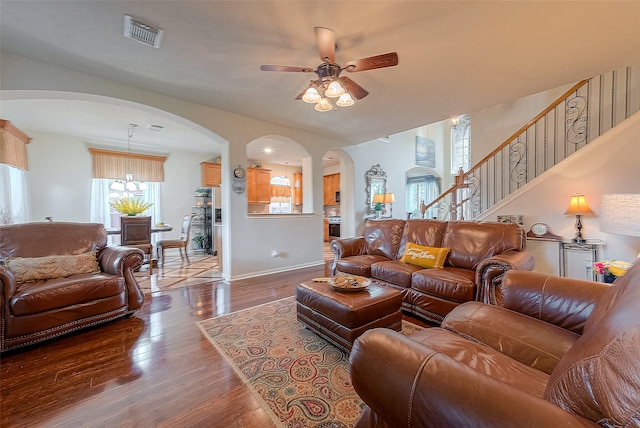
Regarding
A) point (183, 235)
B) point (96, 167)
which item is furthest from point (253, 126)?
point (96, 167)

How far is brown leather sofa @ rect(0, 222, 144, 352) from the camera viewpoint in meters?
1.96

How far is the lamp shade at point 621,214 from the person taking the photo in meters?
1.81

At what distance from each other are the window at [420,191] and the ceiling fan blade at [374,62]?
294 inches

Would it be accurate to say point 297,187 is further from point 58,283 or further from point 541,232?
point 58,283

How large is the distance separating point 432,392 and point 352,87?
2.37 meters

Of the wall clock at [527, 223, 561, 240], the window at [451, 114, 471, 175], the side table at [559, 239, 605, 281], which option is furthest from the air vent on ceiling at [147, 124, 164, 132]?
the window at [451, 114, 471, 175]

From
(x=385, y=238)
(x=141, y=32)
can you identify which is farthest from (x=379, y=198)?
(x=141, y=32)

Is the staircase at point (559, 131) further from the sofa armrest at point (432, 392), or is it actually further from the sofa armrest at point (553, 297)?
the sofa armrest at point (432, 392)

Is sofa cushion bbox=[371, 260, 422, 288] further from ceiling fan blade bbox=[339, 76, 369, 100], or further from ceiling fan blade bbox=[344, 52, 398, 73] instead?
ceiling fan blade bbox=[344, 52, 398, 73]

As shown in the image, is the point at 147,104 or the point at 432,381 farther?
the point at 147,104

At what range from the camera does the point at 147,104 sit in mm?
3148

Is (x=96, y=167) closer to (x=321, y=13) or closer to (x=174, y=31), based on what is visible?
(x=174, y=31)

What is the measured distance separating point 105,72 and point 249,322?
10.1 feet

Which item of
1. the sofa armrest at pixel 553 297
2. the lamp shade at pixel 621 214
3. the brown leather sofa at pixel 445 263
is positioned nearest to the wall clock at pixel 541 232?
the brown leather sofa at pixel 445 263
